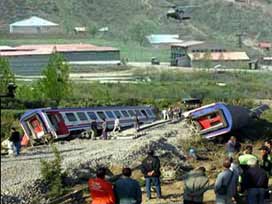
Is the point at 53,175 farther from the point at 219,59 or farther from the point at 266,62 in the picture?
the point at 266,62

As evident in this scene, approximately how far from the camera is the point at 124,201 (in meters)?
11.4

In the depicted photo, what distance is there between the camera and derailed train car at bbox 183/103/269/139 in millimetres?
29266

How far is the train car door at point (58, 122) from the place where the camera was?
29953mm

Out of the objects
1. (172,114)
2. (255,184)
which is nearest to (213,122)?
(172,114)

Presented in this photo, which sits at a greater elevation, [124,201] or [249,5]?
[124,201]

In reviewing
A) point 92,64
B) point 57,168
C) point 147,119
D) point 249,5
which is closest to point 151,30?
point 249,5

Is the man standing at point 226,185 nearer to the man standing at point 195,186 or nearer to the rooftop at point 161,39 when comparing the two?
the man standing at point 195,186

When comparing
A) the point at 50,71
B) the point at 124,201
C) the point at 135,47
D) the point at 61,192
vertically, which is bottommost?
the point at 135,47

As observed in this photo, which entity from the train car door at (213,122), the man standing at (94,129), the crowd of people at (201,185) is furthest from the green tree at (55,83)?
the crowd of people at (201,185)

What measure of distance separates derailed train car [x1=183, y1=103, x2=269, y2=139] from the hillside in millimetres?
92487

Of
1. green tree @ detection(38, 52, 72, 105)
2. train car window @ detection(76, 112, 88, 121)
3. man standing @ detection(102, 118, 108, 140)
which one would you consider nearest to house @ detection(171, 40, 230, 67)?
green tree @ detection(38, 52, 72, 105)

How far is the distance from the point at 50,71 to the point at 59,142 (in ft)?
90.1

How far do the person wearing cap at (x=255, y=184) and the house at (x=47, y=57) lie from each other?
219 feet

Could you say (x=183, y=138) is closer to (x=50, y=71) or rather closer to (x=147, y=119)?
(x=147, y=119)
